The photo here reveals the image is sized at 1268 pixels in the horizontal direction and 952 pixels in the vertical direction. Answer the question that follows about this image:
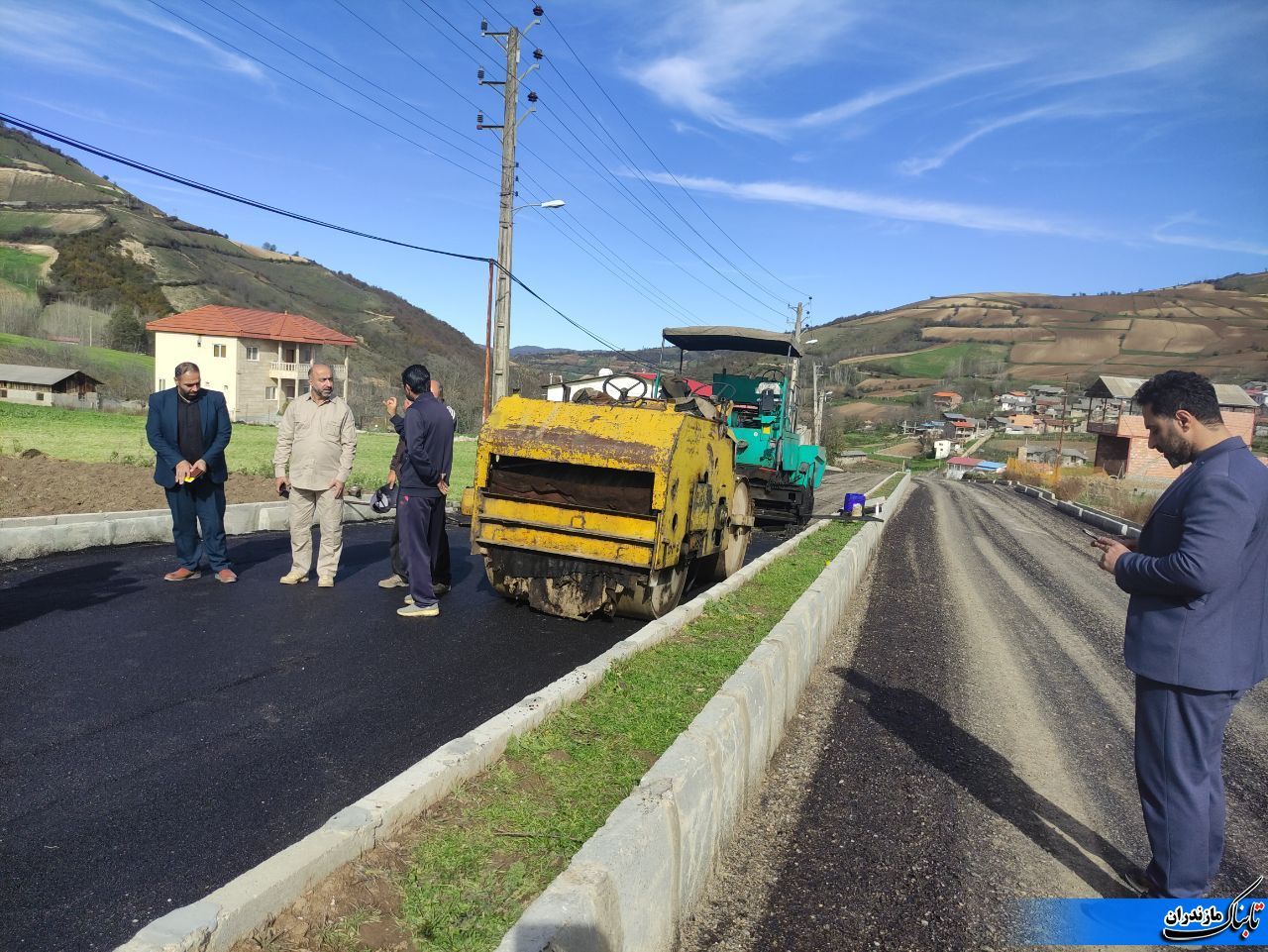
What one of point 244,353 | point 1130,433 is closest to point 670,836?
point 1130,433

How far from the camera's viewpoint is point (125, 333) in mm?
67500

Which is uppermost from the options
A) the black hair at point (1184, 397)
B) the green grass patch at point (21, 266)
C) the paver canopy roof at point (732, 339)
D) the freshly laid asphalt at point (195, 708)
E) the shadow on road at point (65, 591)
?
the green grass patch at point (21, 266)

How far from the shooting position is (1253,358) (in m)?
89.8

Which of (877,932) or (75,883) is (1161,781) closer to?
(877,932)

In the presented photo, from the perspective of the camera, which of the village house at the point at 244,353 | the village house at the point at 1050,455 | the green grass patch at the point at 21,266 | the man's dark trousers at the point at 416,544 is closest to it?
the man's dark trousers at the point at 416,544

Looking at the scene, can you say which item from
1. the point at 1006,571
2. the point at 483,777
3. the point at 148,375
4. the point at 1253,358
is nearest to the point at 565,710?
the point at 483,777

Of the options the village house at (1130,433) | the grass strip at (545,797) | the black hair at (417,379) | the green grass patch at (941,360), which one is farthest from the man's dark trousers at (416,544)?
the green grass patch at (941,360)

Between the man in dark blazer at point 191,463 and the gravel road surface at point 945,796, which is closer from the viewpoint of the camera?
the gravel road surface at point 945,796

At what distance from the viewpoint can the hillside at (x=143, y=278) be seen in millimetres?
68750

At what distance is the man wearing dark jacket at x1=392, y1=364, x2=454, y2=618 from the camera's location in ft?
21.4

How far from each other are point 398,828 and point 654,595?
12.7 ft

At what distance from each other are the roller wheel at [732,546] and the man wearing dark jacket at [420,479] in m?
3.15

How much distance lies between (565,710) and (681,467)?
8.59ft

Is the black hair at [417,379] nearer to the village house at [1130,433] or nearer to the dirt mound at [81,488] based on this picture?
the dirt mound at [81,488]
